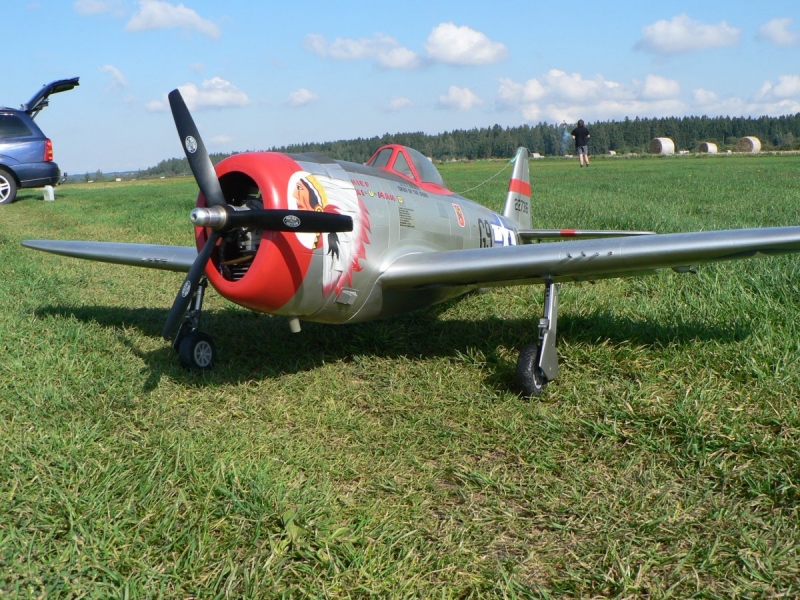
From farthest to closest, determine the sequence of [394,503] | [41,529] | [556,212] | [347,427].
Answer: [556,212], [347,427], [394,503], [41,529]

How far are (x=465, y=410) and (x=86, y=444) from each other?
2149mm

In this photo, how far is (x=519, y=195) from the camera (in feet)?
29.1

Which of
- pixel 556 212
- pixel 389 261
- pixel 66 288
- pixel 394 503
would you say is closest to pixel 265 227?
pixel 389 261

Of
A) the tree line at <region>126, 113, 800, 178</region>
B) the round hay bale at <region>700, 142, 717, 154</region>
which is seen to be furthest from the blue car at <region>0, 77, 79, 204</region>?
the tree line at <region>126, 113, 800, 178</region>

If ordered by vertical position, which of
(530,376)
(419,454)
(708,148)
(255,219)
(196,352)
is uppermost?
(708,148)

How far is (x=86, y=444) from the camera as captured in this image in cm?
343

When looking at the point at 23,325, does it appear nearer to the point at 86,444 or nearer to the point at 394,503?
the point at 86,444

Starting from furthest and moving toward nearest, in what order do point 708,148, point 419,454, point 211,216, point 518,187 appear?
point 708,148 → point 518,187 → point 211,216 → point 419,454

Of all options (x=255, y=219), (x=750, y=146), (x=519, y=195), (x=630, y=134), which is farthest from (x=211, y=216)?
(x=630, y=134)

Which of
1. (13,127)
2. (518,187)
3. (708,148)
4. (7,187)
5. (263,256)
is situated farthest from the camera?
(708,148)

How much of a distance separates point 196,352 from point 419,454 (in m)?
2.09

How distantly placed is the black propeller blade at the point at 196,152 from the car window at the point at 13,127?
55.1ft

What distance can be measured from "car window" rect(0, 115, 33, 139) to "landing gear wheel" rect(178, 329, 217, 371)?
16.6 metres

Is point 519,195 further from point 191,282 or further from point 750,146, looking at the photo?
point 750,146
